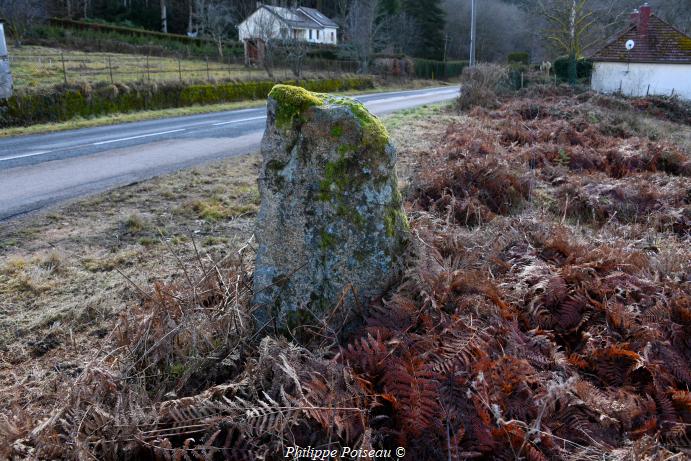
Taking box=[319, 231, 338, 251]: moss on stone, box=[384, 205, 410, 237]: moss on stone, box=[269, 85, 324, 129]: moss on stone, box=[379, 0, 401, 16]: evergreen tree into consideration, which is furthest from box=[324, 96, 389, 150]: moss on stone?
box=[379, 0, 401, 16]: evergreen tree

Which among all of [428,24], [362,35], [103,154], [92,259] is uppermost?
[428,24]

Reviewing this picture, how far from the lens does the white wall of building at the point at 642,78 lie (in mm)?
27469

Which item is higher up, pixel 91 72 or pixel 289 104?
pixel 91 72

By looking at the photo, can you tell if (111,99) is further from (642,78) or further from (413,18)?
(413,18)

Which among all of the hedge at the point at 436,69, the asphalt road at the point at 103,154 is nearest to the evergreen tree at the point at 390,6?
the hedge at the point at 436,69

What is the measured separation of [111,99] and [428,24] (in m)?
49.5

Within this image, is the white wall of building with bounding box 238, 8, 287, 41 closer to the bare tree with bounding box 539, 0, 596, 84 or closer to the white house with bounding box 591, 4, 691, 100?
the bare tree with bounding box 539, 0, 596, 84

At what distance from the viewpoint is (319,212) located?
138 inches

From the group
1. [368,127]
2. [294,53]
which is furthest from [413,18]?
[368,127]

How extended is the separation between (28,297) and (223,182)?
14.0ft

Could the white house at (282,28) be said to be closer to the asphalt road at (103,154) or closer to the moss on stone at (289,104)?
the asphalt road at (103,154)

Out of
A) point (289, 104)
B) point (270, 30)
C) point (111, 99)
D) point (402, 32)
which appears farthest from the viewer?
point (402, 32)

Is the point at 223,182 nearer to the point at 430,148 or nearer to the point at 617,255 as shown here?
the point at 430,148

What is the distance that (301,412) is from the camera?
104 inches
